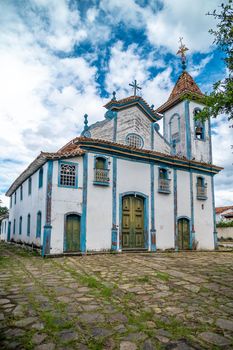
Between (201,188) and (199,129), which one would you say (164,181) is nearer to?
(201,188)

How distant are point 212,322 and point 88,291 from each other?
8.09 feet

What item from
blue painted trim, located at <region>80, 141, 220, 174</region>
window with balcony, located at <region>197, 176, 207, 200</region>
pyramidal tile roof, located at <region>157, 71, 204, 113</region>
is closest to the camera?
blue painted trim, located at <region>80, 141, 220, 174</region>

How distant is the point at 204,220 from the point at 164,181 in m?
4.37

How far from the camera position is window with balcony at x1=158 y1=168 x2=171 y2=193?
48.2ft

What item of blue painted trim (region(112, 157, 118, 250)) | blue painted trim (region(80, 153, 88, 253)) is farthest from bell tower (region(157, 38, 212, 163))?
blue painted trim (region(80, 153, 88, 253))

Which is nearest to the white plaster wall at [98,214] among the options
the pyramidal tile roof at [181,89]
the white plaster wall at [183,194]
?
the white plaster wall at [183,194]

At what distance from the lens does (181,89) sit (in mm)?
18266

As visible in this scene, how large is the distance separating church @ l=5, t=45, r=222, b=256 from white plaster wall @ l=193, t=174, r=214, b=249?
64 mm

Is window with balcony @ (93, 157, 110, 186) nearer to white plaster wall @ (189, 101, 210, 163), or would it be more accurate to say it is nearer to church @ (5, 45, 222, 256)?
church @ (5, 45, 222, 256)

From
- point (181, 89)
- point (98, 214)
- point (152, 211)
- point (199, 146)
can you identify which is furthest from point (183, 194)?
point (181, 89)

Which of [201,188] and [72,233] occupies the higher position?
[201,188]

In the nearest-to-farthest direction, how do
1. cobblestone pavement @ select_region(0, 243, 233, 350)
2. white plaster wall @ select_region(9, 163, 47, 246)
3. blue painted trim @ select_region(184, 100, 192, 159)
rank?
1. cobblestone pavement @ select_region(0, 243, 233, 350)
2. white plaster wall @ select_region(9, 163, 47, 246)
3. blue painted trim @ select_region(184, 100, 192, 159)

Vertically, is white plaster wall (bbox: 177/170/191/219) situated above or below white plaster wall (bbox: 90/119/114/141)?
below

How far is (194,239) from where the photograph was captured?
15852 millimetres
